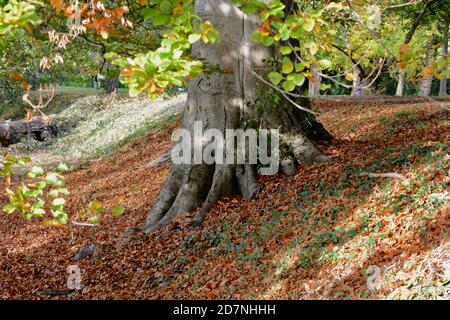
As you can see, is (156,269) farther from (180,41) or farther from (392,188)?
(180,41)

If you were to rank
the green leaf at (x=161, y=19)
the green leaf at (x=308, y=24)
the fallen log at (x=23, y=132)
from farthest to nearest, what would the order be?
the fallen log at (x=23, y=132) → the green leaf at (x=161, y=19) → the green leaf at (x=308, y=24)

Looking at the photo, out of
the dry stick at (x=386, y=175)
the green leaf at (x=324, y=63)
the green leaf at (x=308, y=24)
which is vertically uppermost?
the green leaf at (x=308, y=24)

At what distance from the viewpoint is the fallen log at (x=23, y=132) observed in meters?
23.8

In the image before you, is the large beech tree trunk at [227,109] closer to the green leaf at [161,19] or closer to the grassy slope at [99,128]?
the green leaf at [161,19]

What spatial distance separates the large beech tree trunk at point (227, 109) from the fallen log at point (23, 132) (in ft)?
56.6

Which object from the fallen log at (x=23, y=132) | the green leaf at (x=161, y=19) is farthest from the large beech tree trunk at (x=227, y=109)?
the fallen log at (x=23, y=132)

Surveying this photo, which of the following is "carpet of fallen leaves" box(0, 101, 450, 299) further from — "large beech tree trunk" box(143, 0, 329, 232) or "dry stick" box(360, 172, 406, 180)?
"large beech tree trunk" box(143, 0, 329, 232)

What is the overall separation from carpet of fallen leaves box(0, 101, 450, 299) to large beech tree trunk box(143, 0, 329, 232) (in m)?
0.25

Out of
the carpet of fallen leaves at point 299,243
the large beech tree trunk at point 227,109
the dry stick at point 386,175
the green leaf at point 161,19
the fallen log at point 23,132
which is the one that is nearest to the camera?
the green leaf at point 161,19

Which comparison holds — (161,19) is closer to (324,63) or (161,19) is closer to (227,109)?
(324,63)

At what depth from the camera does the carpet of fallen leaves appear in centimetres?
516

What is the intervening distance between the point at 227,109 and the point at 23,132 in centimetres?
1871

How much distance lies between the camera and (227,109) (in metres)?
8.03
